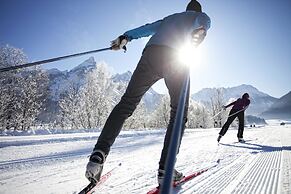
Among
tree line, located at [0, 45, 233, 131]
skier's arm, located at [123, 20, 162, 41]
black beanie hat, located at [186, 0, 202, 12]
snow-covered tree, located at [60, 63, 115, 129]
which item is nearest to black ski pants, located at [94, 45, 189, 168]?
skier's arm, located at [123, 20, 162, 41]

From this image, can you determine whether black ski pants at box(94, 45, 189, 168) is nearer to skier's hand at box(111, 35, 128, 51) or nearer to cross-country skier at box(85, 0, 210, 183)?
cross-country skier at box(85, 0, 210, 183)

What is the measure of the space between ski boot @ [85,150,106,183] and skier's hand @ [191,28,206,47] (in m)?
1.36

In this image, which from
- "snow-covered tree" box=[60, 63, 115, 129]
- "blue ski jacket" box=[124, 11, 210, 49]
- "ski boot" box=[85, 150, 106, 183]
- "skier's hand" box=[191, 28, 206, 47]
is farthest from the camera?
→ "snow-covered tree" box=[60, 63, 115, 129]

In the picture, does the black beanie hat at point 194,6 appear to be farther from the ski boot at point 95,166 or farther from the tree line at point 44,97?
the tree line at point 44,97

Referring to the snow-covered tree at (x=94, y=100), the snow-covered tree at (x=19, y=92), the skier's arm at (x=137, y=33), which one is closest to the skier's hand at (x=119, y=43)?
the skier's arm at (x=137, y=33)

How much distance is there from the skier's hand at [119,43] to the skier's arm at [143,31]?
1.8 inches

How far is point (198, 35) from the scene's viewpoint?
8.00 feet

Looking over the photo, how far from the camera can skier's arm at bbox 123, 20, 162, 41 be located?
111 inches

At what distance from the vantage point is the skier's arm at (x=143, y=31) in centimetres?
283

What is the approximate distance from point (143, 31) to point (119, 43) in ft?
1.10

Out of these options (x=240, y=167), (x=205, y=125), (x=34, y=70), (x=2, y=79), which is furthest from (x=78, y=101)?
(x=205, y=125)

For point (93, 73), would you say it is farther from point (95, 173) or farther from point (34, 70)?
point (95, 173)

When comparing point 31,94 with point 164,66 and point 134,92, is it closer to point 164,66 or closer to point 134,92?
point 134,92

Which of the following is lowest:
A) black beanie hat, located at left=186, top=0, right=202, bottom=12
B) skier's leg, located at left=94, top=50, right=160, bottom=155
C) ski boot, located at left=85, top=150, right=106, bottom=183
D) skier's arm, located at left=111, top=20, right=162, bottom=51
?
ski boot, located at left=85, top=150, right=106, bottom=183
